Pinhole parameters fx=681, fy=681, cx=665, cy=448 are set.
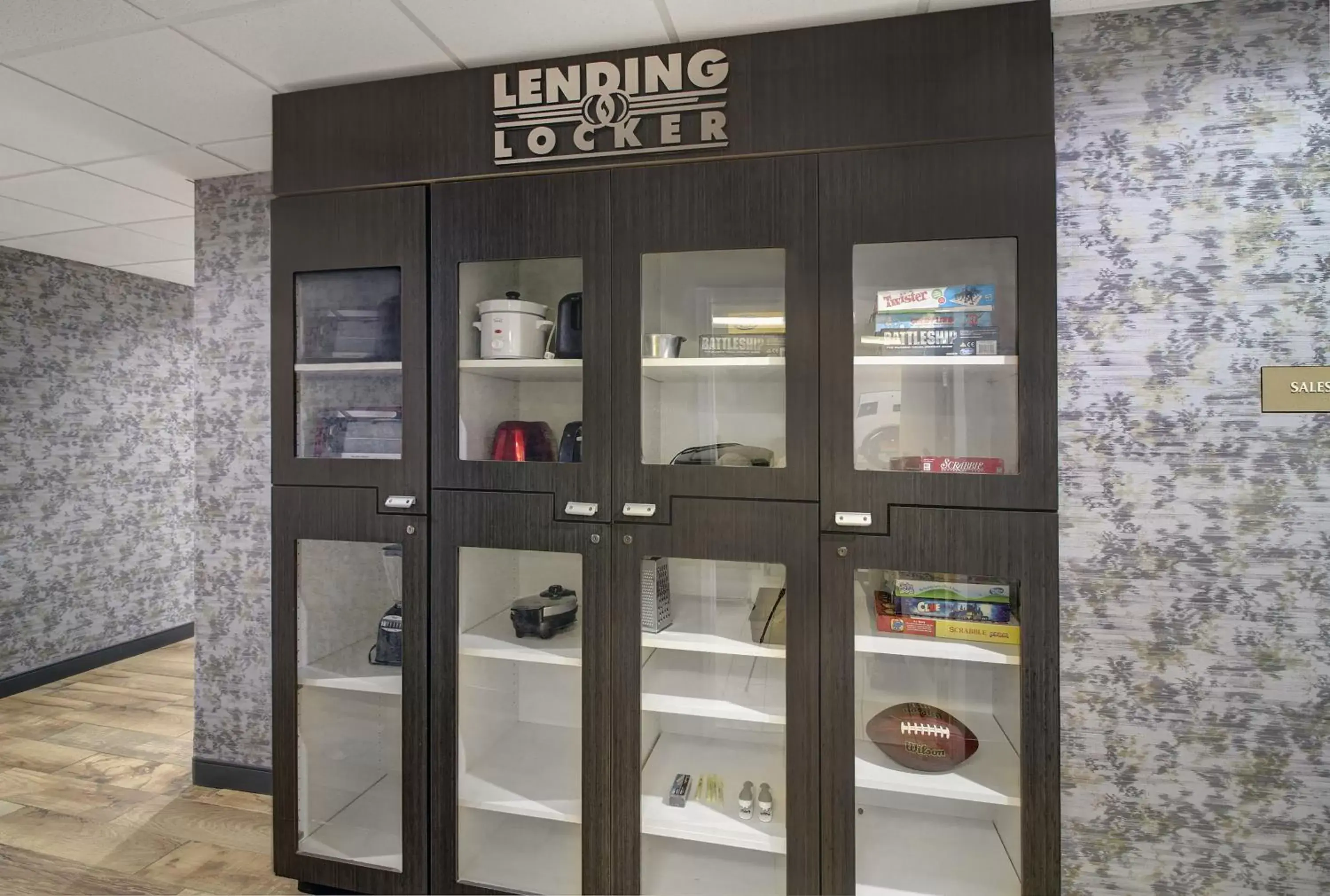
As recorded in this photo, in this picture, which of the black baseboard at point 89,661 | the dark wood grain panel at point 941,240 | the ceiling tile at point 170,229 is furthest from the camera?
the black baseboard at point 89,661

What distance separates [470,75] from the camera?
1971 mm

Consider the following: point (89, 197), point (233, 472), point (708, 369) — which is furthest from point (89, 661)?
point (708, 369)

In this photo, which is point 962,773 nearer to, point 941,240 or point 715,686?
point 715,686

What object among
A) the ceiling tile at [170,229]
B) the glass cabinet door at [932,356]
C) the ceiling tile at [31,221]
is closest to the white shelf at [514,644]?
the glass cabinet door at [932,356]

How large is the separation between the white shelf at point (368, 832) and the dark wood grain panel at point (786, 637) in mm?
720

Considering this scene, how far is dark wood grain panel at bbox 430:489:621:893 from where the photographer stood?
6.28 feet

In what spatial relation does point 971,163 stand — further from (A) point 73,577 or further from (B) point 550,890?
(A) point 73,577

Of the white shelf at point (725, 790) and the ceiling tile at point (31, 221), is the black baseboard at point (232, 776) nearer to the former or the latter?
the white shelf at point (725, 790)

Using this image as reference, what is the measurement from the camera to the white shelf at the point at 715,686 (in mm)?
1838

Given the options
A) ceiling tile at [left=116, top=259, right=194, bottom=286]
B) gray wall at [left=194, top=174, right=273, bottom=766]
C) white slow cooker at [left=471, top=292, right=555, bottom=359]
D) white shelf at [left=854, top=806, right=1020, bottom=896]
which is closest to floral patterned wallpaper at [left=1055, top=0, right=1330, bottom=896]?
white shelf at [left=854, top=806, right=1020, bottom=896]

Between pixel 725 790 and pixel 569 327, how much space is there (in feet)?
4.55

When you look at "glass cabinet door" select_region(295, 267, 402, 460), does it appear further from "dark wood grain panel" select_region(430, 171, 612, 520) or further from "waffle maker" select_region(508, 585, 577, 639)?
"waffle maker" select_region(508, 585, 577, 639)

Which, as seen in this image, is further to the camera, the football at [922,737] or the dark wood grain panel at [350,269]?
the dark wood grain panel at [350,269]

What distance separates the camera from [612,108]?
Answer: 1.87m
